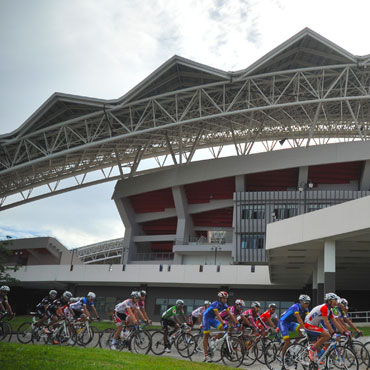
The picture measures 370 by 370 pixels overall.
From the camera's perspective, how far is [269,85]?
46.9 meters

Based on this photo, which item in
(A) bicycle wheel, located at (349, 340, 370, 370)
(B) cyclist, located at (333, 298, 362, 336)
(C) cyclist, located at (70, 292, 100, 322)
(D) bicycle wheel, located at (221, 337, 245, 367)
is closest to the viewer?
(A) bicycle wheel, located at (349, 340, 370, 370)

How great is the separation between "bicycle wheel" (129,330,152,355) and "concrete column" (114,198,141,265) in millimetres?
42170

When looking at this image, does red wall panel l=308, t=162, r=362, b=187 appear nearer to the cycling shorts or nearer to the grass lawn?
the cycling shorts

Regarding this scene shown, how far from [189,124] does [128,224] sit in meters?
13.9

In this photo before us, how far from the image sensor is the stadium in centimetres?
4300

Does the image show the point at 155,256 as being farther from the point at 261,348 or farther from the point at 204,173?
the point at 261,348

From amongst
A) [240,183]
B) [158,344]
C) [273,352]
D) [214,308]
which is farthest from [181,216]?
[273,352]

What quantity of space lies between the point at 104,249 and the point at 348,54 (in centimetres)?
5267

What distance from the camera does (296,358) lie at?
37.1 feet

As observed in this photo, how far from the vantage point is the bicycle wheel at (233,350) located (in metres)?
12.8

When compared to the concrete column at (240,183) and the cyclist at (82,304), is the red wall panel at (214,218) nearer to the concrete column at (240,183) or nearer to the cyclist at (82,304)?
the concrete column at (240,183)

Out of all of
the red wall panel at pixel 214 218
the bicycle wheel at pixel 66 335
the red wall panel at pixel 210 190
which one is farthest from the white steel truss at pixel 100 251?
the bicycle wheel at pixel 66 335

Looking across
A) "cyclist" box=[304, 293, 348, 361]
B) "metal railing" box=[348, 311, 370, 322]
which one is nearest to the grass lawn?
"cyclist" box=[304, 293, 348, 361]

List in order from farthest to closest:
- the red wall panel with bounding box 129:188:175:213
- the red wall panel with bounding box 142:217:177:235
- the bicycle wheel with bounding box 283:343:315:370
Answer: the red wall panel with bounding box 142:217:177:235 < the red wall panel with bounding box 129:188:175:213 < the bicycle wheel with bounding box 283:343:315:370
